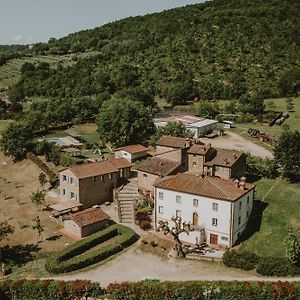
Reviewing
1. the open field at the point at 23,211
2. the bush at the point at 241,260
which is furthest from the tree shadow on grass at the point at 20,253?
the bush at the point at 241,260

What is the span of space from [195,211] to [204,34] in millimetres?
123418

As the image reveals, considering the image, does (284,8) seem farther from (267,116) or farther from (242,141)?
(242,141)

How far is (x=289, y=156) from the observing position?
6084 cm

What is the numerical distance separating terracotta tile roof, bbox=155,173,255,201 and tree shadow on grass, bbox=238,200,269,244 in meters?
3.76

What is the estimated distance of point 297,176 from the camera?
6212 centimetres

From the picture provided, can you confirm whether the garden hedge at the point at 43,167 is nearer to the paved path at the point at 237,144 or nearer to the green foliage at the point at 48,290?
the paved path at the point at 237,144

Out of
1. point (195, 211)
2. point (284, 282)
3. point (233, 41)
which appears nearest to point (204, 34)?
point (233, 41)

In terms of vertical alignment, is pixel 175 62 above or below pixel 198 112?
above

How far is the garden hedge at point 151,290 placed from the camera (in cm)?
4006

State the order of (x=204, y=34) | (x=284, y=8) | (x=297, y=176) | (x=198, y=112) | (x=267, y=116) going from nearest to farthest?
(x=297, y=176) < (x=267, y=116) < (x=198, y=112) < (x=204, y=34) < (x=284, y=8)

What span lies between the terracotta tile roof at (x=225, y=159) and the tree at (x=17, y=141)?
3684 centimetres

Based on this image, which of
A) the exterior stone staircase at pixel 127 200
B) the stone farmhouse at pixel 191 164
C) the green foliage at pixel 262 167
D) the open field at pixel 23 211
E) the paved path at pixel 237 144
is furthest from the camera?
the paved path at pixel 237 144

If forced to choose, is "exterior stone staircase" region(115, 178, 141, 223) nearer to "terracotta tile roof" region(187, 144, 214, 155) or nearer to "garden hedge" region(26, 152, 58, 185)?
"terracotta tile roof" region(187, 144, 214, 155)

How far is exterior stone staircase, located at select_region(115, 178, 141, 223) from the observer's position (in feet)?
191
